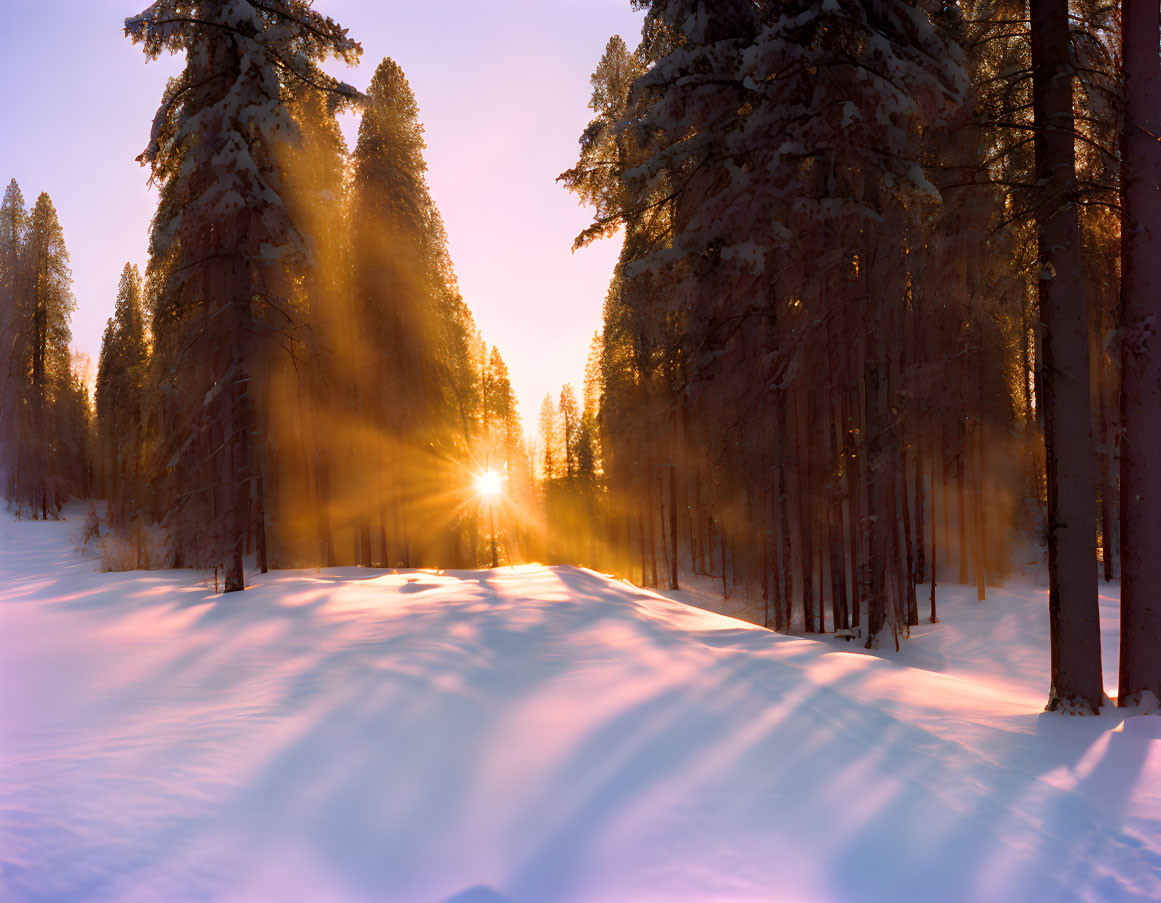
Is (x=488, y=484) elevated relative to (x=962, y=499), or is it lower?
elevated

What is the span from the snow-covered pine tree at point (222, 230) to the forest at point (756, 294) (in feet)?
0.21

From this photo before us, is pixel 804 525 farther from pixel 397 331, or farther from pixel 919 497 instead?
pixel 397 331

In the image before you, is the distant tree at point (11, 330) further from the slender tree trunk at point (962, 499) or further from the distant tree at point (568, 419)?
the slender tree trunk at point (962, 499)

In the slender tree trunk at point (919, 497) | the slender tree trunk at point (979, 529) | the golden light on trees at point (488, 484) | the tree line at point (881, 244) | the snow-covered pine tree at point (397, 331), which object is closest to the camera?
the tree line at point (881, 244)

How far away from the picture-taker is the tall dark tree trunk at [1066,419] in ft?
22.8

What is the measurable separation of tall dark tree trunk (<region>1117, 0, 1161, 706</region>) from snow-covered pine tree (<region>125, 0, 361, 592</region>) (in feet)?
40.2

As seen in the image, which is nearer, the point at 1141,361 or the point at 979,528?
the point at 1141,361

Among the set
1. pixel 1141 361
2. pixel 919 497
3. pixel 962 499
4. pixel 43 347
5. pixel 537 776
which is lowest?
Result: pixel 537 776

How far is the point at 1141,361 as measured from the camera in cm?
697

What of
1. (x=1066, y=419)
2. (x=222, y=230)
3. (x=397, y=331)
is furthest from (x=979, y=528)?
(x=222, y=230)

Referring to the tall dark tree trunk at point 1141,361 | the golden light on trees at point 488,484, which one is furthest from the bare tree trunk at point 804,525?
the golden light on trees at point 488,484

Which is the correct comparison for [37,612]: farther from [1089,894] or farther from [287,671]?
[1089,894]

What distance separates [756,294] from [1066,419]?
680cm

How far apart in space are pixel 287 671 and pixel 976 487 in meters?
21.2
